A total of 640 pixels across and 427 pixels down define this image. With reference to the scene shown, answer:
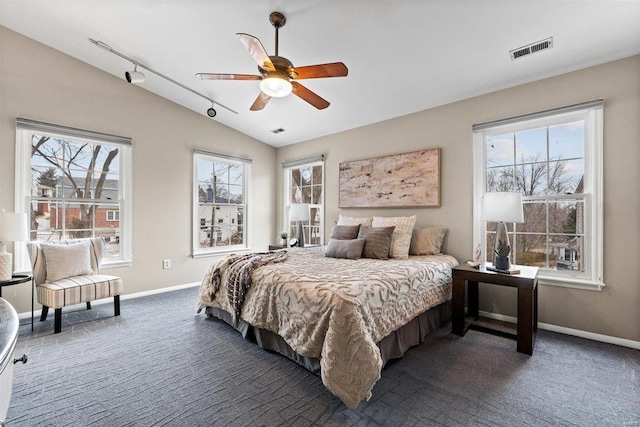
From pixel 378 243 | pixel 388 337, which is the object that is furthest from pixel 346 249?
pixel 388 337

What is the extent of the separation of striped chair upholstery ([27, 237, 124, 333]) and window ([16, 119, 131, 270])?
19.9 inches

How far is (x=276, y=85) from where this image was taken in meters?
2.28

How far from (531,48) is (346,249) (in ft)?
8.28

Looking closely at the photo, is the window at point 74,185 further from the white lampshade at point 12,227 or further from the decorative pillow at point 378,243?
the decorative pillow at point 378,243

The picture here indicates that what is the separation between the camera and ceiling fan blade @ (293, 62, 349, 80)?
2139 millimetres

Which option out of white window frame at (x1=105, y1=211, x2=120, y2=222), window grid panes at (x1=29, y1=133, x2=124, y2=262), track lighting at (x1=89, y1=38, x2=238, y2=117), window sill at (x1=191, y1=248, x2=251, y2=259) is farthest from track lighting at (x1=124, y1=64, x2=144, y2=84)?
window sill at (x1=191, y1=248, x2=251, y2=259)

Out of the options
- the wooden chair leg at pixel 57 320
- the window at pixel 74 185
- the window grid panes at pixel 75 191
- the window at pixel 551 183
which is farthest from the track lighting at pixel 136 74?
the window at pixel 551 183

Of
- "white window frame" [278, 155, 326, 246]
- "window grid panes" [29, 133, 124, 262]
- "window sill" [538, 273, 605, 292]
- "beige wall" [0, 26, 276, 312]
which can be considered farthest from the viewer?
"white window frame" [278, 155, 326, 246]

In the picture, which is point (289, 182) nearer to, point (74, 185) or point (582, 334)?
point (74, 185)

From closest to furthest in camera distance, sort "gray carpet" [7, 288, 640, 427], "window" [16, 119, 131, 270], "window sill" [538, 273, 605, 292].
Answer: "gray carpet" [7, 288, 640, 427] → "window sill" [538, 273, 605, 292] → "window" [16, 119, 131, 270]

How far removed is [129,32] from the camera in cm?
295

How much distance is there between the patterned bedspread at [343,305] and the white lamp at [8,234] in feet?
6.03

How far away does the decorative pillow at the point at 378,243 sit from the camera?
316cm

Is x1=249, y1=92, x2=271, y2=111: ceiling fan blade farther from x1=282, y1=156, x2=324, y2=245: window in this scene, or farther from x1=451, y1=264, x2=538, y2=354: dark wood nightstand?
x1=451, y1=264, x2=538, y2=354: dark wood nightstand
